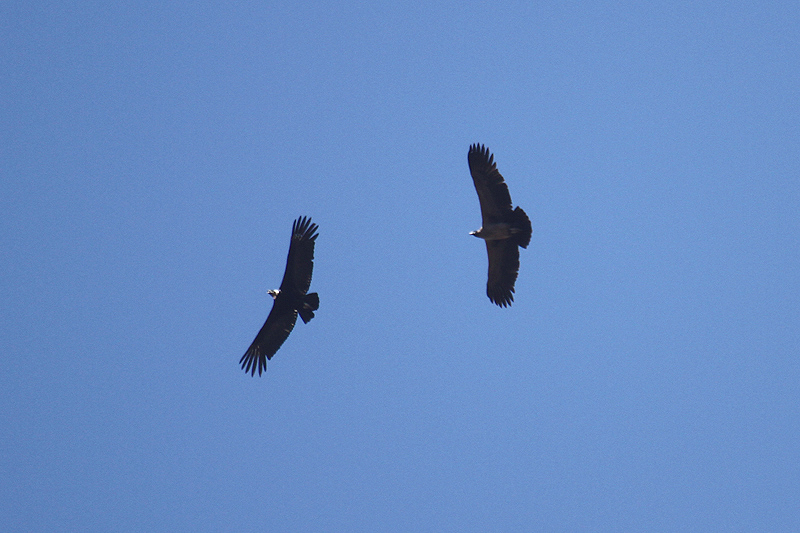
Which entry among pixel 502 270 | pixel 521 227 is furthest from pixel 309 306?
pixel 521 227

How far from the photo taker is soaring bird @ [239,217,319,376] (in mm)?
23250

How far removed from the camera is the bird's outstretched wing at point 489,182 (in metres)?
21.2

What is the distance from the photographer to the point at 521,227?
21359 mm

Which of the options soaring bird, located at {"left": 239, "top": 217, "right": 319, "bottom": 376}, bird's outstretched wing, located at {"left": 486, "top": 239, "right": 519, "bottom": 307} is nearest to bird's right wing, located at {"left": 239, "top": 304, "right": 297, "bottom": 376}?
soaring bird, located at {"left": 239, "top": 217, "right": 319, "bottom": 376}

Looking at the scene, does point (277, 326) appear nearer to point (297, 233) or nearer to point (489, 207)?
point (297, 233)

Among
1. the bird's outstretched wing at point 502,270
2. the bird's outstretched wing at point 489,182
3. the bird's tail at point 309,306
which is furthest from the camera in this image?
the bird's tail at point 309,306

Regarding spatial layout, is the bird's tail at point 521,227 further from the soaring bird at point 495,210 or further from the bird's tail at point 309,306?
the bird's tail at point 309,306

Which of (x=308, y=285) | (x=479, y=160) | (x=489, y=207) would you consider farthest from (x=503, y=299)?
(x=308, y=285)

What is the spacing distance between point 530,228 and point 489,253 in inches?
73.5

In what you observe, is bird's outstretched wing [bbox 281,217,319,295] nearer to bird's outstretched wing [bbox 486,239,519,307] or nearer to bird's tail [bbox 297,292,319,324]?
bird's tail [bbox 297,292,319,324]

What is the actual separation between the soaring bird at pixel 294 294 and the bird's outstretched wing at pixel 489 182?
546cm

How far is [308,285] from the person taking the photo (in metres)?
23.6

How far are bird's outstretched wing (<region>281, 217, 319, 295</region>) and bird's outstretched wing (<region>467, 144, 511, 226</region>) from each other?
17.9ft

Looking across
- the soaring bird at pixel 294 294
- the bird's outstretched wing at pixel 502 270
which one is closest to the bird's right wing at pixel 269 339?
the soaring bird at pixel 294 294
